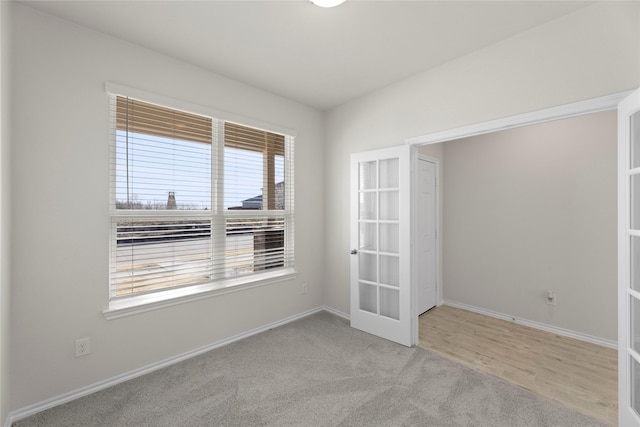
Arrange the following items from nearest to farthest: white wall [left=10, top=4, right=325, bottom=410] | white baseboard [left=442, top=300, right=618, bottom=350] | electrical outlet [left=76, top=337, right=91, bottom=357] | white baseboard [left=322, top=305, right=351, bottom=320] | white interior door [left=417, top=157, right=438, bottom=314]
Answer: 1. white wall [left=10, top=4, right=325, bottom=410]
2. electrical outlet [left=76, top=337, right=91, bottom=357]
3. white baseboard [left=442, top=300, right=618, bottom=350]
4. white baseboard [left=322, top=305, right=351, bottom=320]
5. white interior door [left=417, top=157, right=438, bottom=314]

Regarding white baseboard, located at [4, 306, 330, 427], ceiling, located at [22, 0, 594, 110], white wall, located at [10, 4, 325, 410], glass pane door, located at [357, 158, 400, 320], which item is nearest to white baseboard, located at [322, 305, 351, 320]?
glass pane door, located at [357, 158, 400, 320]

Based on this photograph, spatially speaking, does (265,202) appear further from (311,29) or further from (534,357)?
(534,357)

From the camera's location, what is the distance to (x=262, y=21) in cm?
204

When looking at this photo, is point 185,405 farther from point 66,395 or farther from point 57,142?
point 57,142

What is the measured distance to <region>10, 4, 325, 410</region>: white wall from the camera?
188 centimetres

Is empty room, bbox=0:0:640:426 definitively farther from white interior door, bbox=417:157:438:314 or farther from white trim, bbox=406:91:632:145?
white interior door, bbox=417:157:438:314

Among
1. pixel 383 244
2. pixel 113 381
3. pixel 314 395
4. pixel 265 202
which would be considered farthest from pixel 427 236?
pixel 113 381

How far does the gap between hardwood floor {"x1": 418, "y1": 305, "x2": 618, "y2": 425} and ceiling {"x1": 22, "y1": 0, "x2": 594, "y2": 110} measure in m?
2.72

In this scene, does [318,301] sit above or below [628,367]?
below

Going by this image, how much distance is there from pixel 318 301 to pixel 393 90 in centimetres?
272

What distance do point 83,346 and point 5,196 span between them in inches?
45.4

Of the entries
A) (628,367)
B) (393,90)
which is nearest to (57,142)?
(393,90)

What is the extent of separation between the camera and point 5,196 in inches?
67.2

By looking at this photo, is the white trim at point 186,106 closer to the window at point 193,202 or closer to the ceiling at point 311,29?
the window at point 193,202
